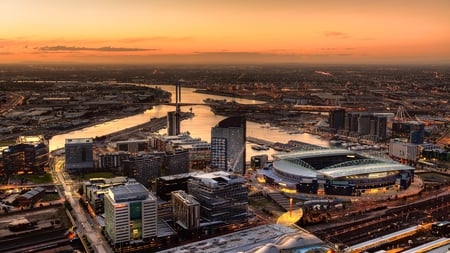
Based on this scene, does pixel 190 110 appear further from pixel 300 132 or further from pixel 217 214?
pixel 217 214

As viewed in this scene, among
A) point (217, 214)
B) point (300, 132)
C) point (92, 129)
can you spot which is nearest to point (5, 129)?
point (92, 129)

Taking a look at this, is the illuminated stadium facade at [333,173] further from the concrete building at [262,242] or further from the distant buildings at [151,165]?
the concrete building at [262,242]

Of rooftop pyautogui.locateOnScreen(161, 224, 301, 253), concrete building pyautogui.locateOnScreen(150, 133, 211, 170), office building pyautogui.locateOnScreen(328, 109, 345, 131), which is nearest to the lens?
rooftop pyautogui.locateOnScreen(161, 224, 301, 253)

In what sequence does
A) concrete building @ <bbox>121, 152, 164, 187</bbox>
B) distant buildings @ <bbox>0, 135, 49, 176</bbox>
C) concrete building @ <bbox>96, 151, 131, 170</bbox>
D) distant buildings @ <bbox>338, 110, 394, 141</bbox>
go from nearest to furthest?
1. concrete building @ <bbox>121, 152, 164, 187</bbox>
2. distant buildings @ <bbox>0, 135, 49, 176</bbox>
3. concrete building @ <bbox>96, 151, 131, 170</bbox>
4. distant buildings @ <bbox>338, 110, 394, 141</bbox>

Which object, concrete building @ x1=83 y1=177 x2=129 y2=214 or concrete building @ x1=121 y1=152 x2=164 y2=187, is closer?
concrete building @ x1=83 y1=177 x2=129 y2=214

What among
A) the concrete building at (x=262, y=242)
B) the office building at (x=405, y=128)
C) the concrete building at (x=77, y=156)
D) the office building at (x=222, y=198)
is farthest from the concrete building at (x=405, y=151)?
the concrete building at (x=77, y=156)

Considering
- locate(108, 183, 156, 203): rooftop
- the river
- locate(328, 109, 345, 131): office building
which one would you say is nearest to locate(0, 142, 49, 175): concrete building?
the river

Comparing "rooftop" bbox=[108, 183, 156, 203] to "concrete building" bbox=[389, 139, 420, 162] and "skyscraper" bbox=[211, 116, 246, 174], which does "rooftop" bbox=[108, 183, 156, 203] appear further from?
"concrete building" bbox=[389, 139, 420, 162]
